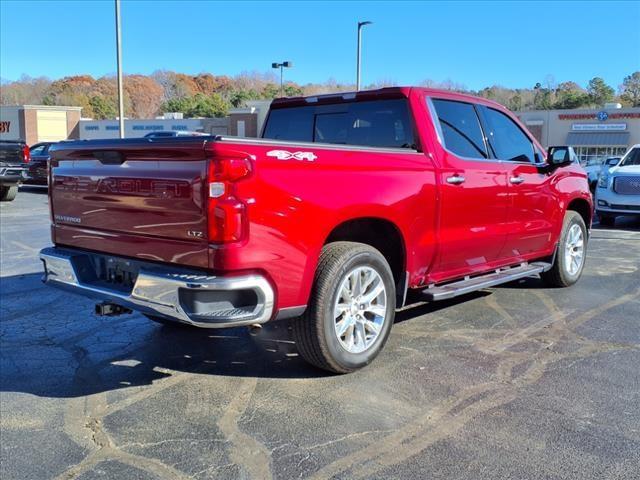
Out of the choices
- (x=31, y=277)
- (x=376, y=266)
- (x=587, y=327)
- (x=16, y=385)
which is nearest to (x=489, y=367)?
(x=376, y=266)

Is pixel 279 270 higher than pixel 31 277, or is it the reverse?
pixel 279 270

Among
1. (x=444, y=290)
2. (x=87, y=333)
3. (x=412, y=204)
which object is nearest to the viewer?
(x=412, y=204)

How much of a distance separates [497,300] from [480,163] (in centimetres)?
182

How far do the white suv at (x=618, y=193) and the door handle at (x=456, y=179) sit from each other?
9.41 m

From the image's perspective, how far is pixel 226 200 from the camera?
3.38 metres

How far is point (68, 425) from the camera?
354 centimetres

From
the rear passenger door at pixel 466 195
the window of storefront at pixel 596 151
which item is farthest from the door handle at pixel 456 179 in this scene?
the window of storefront at pixel 596 151

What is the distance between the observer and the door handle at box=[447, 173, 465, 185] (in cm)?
483

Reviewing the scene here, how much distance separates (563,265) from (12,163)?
14.0 meters

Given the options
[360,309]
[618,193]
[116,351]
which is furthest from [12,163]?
[618,193]

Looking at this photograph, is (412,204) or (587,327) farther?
(587,327)

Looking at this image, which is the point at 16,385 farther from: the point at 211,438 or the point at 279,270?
the point at 279,270

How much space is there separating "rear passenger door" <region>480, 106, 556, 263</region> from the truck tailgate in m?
3.12

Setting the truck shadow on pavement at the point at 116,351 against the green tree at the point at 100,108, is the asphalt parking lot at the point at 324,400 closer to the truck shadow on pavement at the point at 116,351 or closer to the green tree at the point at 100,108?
the truck shadow on pavement at the point at 116,351
